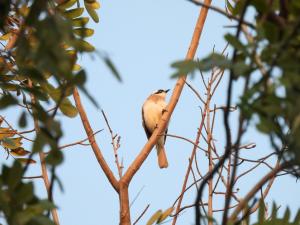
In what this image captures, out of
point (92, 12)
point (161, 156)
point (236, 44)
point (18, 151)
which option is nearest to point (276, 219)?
point (236, 44)

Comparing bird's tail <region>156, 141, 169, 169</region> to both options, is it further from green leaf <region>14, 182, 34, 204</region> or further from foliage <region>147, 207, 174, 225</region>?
green leaf <region>14, 182, 34, 204</region>

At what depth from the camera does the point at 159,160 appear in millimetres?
8891

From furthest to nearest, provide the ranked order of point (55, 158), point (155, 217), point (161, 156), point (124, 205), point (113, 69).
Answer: point (161, 156), point (124, 205), point (155, 217), point (55, 158), point (113, 69)

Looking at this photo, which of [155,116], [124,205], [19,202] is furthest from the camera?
[155,116]

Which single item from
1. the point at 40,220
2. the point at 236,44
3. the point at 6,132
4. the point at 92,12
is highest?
the point at 92,12

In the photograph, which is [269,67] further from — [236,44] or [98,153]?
[98,153]

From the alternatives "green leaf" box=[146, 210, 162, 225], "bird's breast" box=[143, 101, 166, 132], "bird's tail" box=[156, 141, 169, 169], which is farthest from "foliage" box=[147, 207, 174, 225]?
"bird's breast" box=[143, 101, 166, 132]

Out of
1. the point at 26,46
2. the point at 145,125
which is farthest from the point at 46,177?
the point at 145,125

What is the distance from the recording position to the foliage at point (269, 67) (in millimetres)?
1267

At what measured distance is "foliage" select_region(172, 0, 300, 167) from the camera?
1.27 metres

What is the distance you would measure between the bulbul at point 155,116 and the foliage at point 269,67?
7.37 m

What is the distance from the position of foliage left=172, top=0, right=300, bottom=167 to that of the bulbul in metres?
7.37

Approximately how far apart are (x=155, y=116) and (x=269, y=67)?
7869 mm

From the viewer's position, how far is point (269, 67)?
1.31 metres
